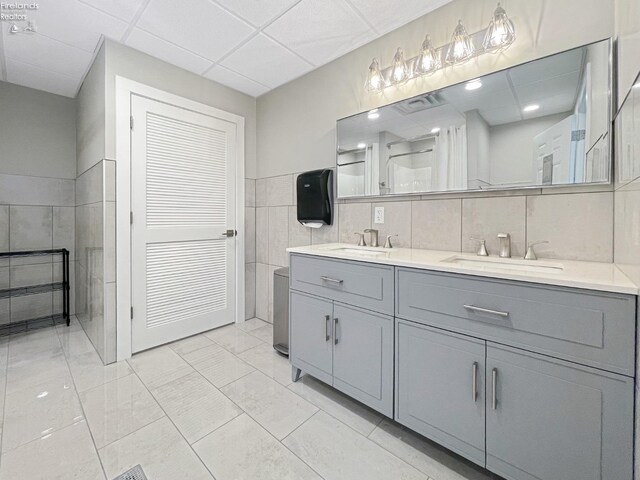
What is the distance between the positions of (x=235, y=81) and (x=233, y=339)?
2449 millimetres

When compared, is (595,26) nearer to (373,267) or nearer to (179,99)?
(373,267)

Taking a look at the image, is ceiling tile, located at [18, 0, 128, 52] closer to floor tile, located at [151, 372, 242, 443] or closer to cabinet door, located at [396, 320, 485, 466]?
floor tile, located at [151, 372, 242, 443]

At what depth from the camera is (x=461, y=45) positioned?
5.23 ft

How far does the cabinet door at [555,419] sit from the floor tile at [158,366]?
6.38ft

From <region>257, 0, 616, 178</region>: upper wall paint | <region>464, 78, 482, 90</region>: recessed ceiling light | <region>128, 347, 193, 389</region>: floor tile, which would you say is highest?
<region>257, 0, 616, 178</region>: upper wall paint

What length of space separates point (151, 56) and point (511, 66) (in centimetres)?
258

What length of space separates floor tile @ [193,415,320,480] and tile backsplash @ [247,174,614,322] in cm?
136

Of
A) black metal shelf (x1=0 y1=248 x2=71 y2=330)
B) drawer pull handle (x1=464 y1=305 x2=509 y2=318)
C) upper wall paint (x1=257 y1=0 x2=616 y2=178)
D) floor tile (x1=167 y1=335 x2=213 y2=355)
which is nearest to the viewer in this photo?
drawer pull handle (x1=464 y1=305 x2=509 y2=318)

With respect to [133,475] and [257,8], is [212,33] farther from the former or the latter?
[133,475]

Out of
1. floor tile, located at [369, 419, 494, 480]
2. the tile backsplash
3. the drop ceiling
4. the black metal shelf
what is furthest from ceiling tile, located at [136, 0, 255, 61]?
floor tile, located at [369, 419, 494, 480]

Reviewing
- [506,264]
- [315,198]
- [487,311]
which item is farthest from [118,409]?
[506,264]

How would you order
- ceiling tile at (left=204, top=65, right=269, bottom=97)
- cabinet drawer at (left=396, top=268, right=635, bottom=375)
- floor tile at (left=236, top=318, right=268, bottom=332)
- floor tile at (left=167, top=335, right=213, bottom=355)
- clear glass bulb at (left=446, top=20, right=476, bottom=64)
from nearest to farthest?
cabinet drawer at (left=396, top=268, right=635, bottom=375)
clear glass bulb at (left=446, top=20, right=476, bottom=64)
floor tile at (left=167, top=335, right=213, bottom=355)
ceiling tile at (left=204, top=65, right=269, bottom=97)
floor tile at (left=236, top=318, right=268, bottom=332)

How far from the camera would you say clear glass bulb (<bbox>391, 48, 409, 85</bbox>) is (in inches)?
72.9

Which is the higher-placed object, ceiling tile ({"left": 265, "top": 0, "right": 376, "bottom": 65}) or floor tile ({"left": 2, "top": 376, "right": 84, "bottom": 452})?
ceiling tile ({"left": 265, "top": 0, "right": 376, "bottom": 65})
